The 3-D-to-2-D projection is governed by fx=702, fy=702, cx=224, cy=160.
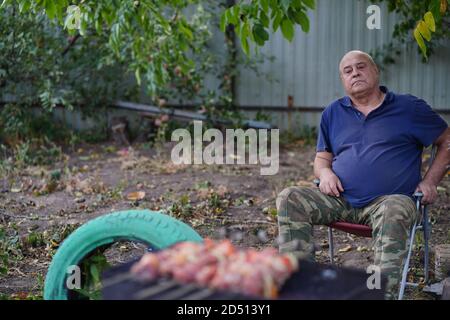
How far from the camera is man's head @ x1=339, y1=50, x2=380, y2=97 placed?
4242 millimetres

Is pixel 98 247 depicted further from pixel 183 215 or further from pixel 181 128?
→ pixel 181 128

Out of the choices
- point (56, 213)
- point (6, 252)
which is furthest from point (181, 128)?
point (6, 252)

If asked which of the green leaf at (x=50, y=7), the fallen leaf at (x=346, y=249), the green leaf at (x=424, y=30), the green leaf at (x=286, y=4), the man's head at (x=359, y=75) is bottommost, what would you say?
the fallen leaf at (x=346, y=249)

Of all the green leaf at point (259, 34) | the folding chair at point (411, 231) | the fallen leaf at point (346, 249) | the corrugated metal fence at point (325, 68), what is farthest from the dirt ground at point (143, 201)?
the green leaf at point (259, 34)

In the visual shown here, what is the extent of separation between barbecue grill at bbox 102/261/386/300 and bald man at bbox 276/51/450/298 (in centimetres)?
121

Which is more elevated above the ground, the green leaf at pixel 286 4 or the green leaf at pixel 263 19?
the green leaf at pixel 286 4

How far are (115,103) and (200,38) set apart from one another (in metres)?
1.62

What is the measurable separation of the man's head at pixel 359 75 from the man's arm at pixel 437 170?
20.1 inches

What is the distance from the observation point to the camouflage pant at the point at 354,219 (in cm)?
360

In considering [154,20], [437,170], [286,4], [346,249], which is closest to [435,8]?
[286,4]

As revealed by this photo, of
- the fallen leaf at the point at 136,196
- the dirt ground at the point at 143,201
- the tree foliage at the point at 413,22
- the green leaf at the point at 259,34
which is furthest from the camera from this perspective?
the tree foliage at the point at 413,22

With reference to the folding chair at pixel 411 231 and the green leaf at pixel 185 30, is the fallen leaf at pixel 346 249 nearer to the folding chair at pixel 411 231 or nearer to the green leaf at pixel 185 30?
the folding chair at pixel 411 231

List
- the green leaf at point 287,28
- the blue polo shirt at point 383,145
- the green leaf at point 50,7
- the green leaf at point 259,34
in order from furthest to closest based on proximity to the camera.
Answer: the green leaf at point 50,7
the green leaf at point 259,34
the green leaf at point 287,28
the blue polo shirt at point 383,145

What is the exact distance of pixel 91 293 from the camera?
10.6 ft
